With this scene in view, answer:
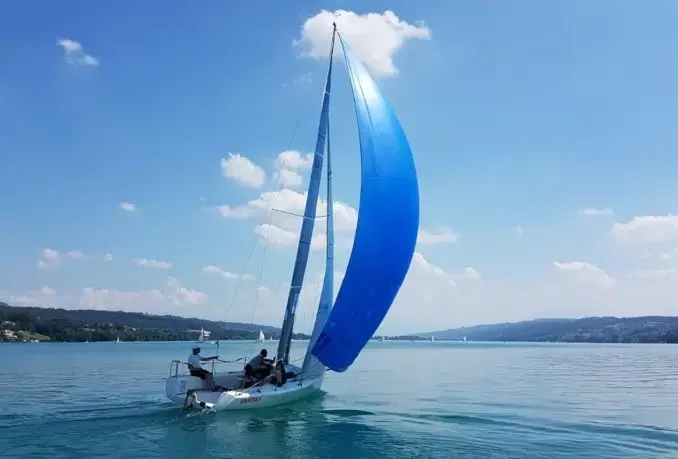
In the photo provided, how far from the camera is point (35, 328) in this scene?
17775cm

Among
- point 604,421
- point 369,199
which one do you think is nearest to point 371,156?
point 369,199

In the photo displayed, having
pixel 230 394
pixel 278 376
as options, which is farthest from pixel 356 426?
pixel 230 394

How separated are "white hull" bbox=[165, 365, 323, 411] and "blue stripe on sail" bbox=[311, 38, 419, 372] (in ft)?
6.03

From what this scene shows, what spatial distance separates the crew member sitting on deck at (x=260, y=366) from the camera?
802 inches

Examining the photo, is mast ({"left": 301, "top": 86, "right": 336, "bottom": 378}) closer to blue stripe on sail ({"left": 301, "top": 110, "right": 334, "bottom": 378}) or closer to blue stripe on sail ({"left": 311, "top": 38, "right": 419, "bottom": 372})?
blue stripe on sail ({"left": 301, "top": 110, "right": 334, "bottom": 378})

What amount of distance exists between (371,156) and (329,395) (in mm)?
12123

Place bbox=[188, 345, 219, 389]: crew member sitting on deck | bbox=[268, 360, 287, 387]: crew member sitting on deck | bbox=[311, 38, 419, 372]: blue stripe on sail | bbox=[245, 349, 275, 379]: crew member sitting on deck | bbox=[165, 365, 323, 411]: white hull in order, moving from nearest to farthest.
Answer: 1. bbox=[165, 365, 323, 411]: white hull
2. bbox=[311, 38, 419, 372]: blue stripe on sail
3. bbox=[188, 345, 219, 389]: crew member sitting on deck
4. bbox=[268, 360, 287, 387]: crew member sitting on deck
5. bbox=[245, 349, 275, 379]: crew member sitting on deck

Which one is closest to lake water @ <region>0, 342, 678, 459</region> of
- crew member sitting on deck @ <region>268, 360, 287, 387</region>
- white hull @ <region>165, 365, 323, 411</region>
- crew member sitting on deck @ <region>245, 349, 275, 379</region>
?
white hull @ <region>165, 365, 323, 411</region>

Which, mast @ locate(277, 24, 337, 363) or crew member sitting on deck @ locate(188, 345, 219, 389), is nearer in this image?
crew member sitting on deck @ locate(188, 345, 219, 389)

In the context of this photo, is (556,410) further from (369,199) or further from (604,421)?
(369,199)

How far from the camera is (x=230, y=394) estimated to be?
1791 cm

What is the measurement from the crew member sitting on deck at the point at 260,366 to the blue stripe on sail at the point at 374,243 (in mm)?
2156

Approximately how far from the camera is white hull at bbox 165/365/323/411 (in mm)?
17797

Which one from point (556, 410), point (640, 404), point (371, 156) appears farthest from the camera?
point (640, 404)
